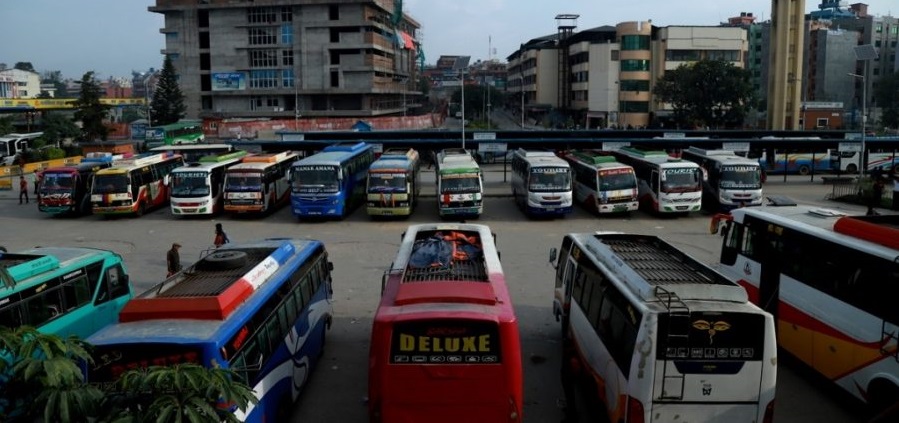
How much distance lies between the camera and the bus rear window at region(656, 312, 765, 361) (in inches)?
280

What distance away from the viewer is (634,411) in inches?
288

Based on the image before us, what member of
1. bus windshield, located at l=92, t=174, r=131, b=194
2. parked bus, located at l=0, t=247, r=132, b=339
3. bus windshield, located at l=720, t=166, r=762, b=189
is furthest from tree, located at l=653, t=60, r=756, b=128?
parked bus, located at l=0, t=247, r=132, b=339

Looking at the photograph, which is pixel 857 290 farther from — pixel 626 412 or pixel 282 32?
pixel 282 32

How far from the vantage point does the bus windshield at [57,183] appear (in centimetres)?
2666

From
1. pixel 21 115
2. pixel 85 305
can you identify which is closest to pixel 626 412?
pixel 85 305

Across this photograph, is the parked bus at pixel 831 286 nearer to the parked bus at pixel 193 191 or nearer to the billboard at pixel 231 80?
the parked bus at pixel 193 191

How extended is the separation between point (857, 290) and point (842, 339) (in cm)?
71

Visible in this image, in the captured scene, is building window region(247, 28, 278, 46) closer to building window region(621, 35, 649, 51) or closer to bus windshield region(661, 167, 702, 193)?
building window region(621, 35, 649, 51)

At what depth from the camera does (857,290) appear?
915cm

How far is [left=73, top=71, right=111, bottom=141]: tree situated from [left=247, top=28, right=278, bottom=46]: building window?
16758mm

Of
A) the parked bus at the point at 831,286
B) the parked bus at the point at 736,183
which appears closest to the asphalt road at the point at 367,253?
the parked bus at the point at 831,286

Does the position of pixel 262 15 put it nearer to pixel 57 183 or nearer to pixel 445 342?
pixel 57 183

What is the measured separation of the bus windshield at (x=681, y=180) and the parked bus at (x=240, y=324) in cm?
1593

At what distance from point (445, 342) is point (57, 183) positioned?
963 inches
